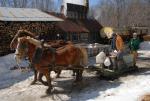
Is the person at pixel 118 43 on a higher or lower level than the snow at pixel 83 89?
higher

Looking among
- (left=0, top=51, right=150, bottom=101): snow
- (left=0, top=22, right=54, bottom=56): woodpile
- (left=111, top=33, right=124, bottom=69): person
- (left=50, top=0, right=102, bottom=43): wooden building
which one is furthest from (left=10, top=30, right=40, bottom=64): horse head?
(left=50, top=0, right=102, bottom=43): wooden building

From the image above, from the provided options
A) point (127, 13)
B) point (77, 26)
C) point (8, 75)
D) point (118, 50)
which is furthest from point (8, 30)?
point (127, 13)

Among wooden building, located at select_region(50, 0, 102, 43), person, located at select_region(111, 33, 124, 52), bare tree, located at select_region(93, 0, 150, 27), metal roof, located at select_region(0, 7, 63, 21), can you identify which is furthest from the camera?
bare tree, located at select_region(93, 0, 150, 27)

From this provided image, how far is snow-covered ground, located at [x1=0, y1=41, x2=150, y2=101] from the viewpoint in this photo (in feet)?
38.4

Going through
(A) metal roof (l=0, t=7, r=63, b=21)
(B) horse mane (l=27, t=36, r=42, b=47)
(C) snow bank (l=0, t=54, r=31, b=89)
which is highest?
(A) metal roof (l=0, t=7, r=63, b=21)

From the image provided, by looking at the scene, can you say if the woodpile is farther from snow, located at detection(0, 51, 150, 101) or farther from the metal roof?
snow, located at detection(0, 51, 150, 101)

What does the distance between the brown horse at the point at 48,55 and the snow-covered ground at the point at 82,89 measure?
524mm

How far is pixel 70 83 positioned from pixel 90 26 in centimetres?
1780

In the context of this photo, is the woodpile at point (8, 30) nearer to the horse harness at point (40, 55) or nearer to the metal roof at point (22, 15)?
the metal roof at point (22, 15)

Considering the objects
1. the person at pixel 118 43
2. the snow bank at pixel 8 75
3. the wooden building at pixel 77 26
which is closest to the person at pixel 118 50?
the person at pixel 118 43

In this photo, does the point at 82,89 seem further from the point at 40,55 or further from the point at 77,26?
the point at 77,26

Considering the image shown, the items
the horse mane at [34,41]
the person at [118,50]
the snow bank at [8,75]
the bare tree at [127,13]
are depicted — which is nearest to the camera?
the horse mane at [34,41]

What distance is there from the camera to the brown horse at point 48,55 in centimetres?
1199

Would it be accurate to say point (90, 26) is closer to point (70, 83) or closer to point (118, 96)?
point (70, 83)
